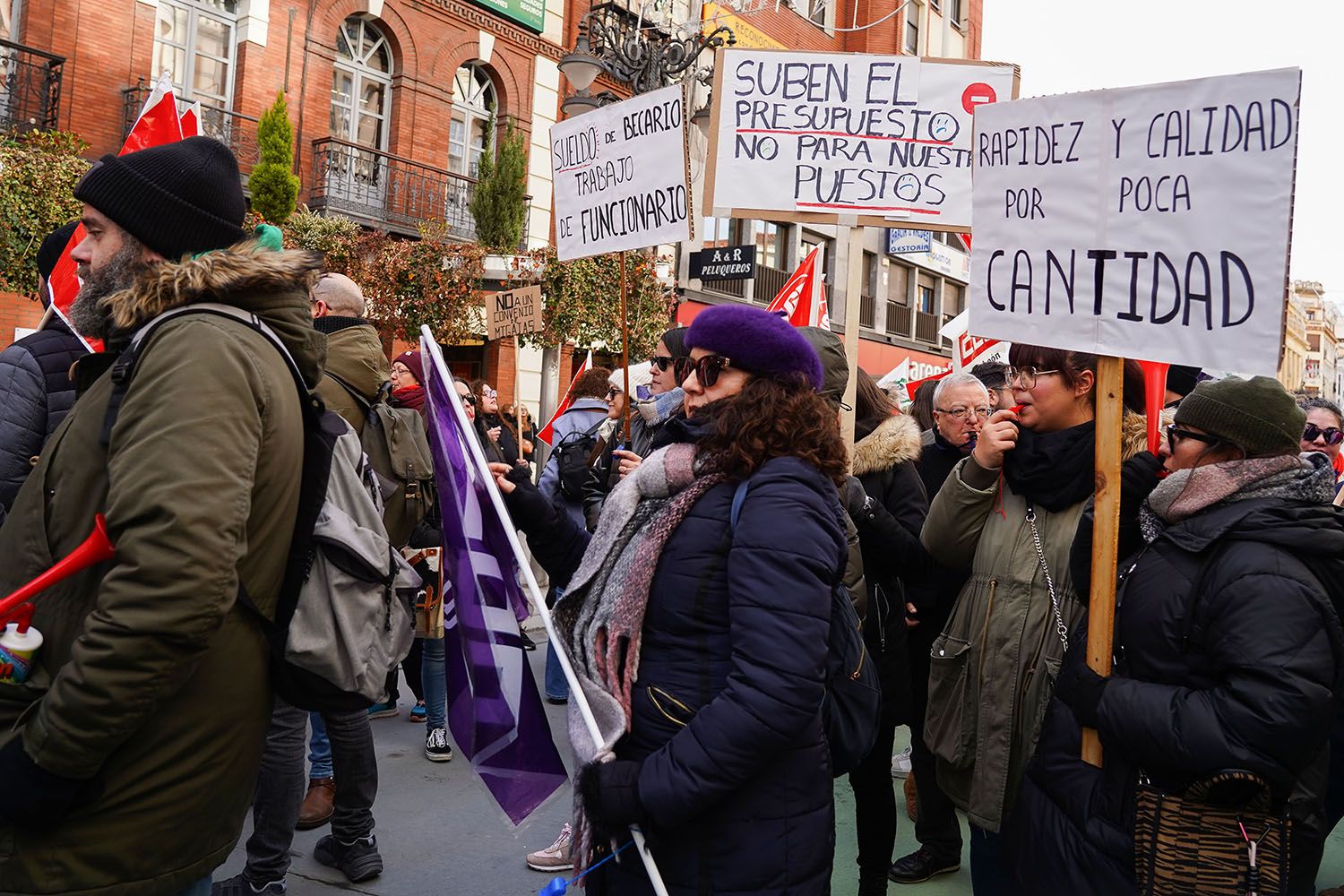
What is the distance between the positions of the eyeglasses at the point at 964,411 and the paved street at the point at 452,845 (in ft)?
5.89

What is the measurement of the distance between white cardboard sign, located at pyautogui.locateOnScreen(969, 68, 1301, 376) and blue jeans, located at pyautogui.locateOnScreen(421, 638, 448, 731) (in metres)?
3.29

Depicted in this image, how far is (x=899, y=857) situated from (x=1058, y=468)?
2.04m

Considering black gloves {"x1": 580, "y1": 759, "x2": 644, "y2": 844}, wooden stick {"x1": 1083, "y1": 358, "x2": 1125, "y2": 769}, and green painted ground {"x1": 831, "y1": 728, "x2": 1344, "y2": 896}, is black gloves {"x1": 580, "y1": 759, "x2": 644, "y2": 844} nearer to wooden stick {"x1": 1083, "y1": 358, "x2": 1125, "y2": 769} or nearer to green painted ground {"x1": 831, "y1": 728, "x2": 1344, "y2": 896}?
wooden stick {"x1": 1083, "y1": 358, "x2": 1125, "y2": 769}

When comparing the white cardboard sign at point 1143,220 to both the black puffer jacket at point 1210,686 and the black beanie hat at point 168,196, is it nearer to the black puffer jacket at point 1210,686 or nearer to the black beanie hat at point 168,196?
the black puffer jacket at point 1210,686

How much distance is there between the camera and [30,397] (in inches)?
114

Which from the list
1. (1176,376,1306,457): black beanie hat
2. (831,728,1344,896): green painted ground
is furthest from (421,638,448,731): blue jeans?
(1176,376,1306,457): black beanie hat

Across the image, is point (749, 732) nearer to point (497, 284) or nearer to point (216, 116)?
point (497, 284)

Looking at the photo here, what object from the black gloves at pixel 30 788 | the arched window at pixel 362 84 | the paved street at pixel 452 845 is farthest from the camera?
the arched window at pixel 362 84

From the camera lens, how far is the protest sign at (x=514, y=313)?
278 inches

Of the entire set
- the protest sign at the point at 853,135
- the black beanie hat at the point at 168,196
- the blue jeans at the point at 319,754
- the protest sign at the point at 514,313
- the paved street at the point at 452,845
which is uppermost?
the protest sign at the point at 853,135

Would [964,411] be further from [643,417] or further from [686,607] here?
[686,607]

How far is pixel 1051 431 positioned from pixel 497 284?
1285 centimetres

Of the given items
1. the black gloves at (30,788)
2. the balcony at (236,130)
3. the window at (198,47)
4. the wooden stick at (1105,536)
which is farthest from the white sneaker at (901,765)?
the window at (198,47)

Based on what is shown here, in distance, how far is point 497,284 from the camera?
14984mm
